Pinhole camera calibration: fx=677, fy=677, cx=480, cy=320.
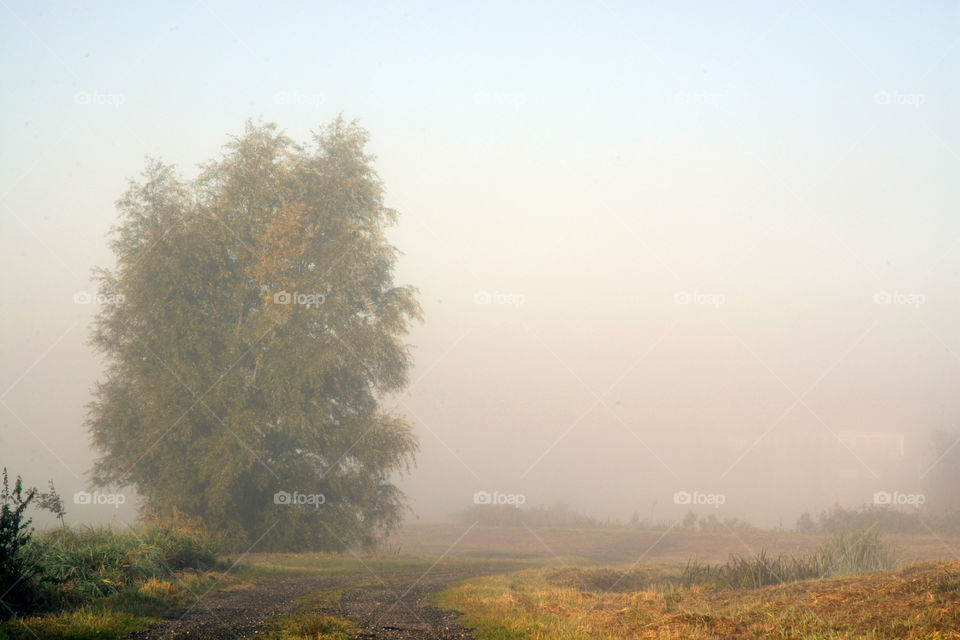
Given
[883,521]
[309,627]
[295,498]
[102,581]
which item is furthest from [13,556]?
[883,521]

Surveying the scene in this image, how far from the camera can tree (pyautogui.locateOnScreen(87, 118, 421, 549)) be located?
27422mm

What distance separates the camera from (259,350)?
28375 mm

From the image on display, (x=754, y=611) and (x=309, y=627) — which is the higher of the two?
(x=309, y=627)

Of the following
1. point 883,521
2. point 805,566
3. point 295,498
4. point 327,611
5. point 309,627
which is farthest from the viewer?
point 883,521

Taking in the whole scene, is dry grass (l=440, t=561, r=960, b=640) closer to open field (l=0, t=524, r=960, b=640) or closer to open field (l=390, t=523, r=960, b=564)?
open field (l=0, t=524, r=960, b=640)

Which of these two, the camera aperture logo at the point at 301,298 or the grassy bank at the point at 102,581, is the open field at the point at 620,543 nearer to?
the camera aperture logo at the point at 301,298

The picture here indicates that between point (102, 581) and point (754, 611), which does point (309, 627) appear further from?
point (754, 611)

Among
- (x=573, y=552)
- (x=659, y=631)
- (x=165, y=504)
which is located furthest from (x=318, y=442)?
(x=659, y=631)

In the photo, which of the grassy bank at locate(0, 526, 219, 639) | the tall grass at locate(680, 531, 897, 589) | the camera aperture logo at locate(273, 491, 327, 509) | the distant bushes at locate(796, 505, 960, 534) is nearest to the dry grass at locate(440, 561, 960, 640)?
the tall grass at locate(680, 531, 897, 589)

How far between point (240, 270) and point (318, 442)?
8.30 metres

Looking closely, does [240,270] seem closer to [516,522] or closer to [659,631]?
[659,631]

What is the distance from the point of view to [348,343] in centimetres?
2903

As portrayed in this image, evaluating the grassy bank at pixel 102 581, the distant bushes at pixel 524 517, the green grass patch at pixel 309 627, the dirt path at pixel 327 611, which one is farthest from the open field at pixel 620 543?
the green grass patch at pixel 309 627

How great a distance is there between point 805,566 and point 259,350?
21.4 m
